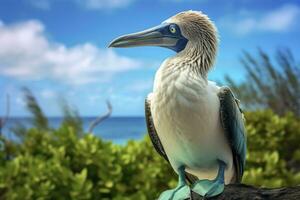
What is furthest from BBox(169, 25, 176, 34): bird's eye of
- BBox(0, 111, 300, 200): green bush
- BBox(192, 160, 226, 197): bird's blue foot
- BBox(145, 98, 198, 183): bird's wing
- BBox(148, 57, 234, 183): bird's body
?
BBox(0, 111, 300, 200): green bush

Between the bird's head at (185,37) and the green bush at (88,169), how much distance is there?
170cm

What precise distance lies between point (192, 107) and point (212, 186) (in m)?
0.32

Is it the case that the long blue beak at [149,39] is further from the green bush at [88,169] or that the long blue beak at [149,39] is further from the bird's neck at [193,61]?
the green bush at [88,169]

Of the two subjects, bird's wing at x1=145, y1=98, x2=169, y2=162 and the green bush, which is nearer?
bird's wing at x1=145, y1=98, x2=169, y2=162

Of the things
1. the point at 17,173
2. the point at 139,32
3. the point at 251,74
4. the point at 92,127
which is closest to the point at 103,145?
the point at 17,173

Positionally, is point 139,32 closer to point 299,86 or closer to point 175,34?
point 175,34

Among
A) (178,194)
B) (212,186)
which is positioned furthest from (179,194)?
(212,186)

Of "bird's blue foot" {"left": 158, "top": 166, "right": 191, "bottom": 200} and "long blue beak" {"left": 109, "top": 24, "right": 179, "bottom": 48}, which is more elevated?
"long blue beak" {"left": 109, "top": 24, "right": 179, "bottom": 48}

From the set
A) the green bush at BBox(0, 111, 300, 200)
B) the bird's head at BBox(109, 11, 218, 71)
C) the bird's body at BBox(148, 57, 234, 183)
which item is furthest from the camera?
the green bush at BBox(0, 111, 300, 200)

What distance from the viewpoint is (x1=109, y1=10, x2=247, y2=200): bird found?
6.27ft

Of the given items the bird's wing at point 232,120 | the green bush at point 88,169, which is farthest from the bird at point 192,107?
the green bush at point 88,169

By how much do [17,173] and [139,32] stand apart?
213cm

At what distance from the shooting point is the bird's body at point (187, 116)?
6.24 ft

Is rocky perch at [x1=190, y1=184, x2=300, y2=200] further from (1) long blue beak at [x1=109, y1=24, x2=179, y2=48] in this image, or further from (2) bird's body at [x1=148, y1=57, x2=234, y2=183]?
(1) long blue beak at [x1=109, y1=24, x2=179, y2=48]
